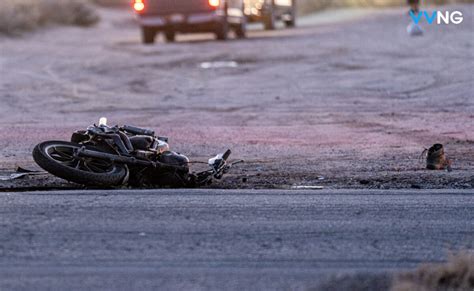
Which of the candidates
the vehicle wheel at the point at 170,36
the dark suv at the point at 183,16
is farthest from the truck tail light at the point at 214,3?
the vehicle wheel at the point at 170,36

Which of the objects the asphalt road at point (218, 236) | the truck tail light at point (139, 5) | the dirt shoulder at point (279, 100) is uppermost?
the truck tail light at point (139, 5)

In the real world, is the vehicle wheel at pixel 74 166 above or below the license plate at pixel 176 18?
below

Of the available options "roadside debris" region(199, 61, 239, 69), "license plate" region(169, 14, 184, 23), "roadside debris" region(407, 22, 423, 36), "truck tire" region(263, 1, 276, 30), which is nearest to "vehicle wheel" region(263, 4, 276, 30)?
"truck tire" region(263, 1, 276, 30)

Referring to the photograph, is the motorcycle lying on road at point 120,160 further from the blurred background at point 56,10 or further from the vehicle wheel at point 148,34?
the blurred background at point 56,10

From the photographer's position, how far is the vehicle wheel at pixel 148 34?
114 feet

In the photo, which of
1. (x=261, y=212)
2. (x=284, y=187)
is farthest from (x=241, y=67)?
(x=261, y=212)

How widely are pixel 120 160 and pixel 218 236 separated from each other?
273cm

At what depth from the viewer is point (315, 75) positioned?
80.0ft

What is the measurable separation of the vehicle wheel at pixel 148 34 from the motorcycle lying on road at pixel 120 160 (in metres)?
23.6

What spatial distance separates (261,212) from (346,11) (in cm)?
4220

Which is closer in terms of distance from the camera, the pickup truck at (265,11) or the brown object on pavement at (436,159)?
the brown object on pavement at (436,159)

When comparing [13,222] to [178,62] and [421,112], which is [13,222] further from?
[178,62]

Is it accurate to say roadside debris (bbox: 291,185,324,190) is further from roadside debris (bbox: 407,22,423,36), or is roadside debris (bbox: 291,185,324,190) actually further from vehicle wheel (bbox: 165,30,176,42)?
vehicle wheel (bbox: 165,30,176,42)

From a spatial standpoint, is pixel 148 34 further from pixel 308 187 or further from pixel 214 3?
pixel 308 187
